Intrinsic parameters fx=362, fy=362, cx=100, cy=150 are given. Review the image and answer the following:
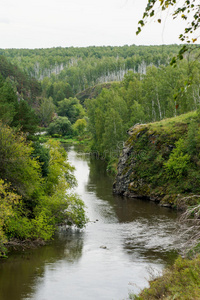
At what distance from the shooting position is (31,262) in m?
27.4

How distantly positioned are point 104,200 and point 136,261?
18929 mm

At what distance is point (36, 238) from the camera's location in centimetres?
3162

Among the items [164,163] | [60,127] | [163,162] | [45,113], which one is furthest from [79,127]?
[164,163]

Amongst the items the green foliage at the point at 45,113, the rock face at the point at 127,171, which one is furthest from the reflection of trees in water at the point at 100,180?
the green foliage at the point at 45,113

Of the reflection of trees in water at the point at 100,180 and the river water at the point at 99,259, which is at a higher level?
the river water at the point at 99,259

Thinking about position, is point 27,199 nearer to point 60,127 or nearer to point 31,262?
point 31,262

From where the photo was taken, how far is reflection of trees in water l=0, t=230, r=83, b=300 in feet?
74.0

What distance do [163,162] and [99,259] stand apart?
2390 centimetres

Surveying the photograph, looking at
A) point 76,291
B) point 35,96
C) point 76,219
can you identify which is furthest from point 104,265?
point 35,96

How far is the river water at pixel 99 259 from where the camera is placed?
72.8 feet

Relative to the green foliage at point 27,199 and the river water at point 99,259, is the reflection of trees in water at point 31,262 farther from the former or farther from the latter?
the green foliage at point 27,199

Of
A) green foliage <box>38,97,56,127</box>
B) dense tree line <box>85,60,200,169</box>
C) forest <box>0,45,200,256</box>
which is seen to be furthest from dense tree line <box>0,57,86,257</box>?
green foliage <box>38,97,56,127</box>

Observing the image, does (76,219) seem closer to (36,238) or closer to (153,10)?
(36,238)

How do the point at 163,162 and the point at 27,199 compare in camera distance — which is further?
the point at 163,162
